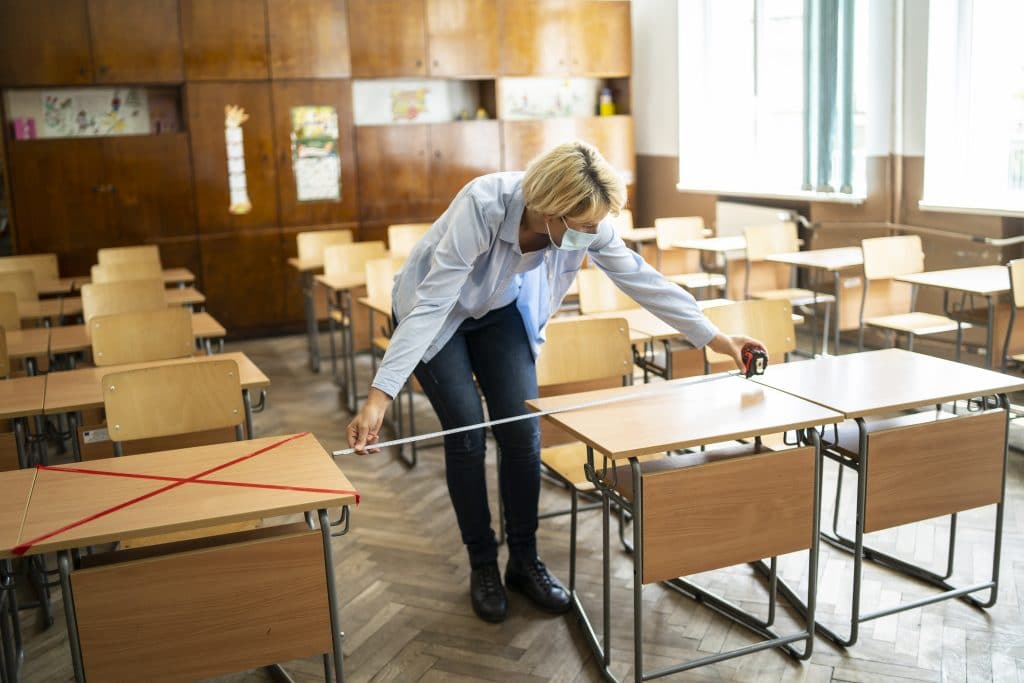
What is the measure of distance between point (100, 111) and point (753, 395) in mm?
6140

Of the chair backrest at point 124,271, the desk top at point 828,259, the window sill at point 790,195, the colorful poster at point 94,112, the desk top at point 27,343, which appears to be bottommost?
the desk top at point 27,343

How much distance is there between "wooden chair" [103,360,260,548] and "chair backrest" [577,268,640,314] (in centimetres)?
190

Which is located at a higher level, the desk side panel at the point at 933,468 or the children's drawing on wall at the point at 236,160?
the children's drawing on wall at the point at 236,160

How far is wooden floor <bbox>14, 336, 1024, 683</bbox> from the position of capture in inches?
101

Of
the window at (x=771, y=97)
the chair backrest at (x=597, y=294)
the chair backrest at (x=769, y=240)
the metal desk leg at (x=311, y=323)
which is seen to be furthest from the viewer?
the window at (x=771, y=97)

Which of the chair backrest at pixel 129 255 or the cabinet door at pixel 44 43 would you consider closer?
the chair backrest at pixel 129 255

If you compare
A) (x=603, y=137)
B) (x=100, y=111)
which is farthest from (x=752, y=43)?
(x=100, y=111)

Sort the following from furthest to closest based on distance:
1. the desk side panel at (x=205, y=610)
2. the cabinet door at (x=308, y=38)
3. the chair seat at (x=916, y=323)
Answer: the cabinet door at (x=308, y=38), the chair seat at (x=916, y=323), the desk side panel at (x=205, y=610)

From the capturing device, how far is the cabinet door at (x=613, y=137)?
828 cm

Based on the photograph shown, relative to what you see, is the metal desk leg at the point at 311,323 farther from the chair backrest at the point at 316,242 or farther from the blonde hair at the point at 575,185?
the blonde hair at the point at 575,185

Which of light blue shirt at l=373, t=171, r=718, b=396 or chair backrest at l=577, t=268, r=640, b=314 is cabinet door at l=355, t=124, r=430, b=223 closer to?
chair backrest at l=577, t=268, r=640, b=314

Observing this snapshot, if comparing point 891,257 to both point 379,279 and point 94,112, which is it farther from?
point 94,112

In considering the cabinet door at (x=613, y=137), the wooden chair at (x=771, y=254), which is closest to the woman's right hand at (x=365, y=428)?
the wooden chair at (x=771, y=254)

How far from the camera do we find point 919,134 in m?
5.71
